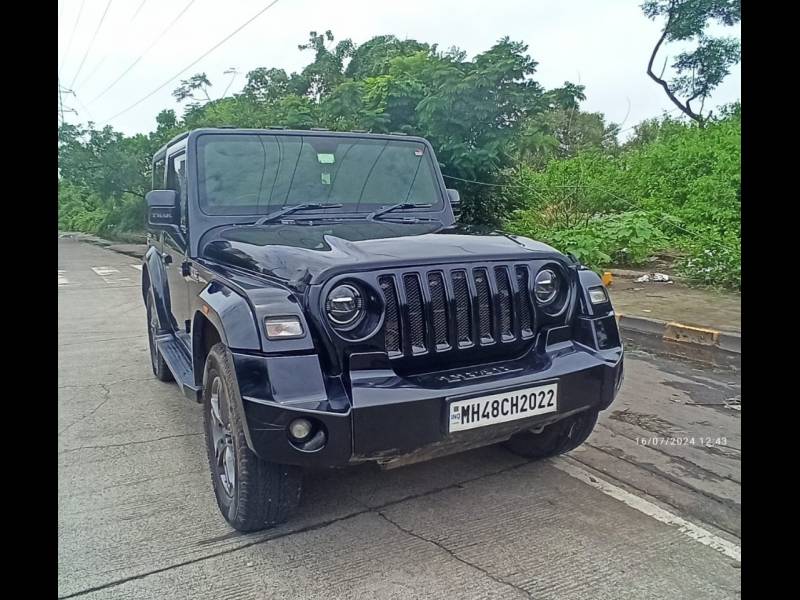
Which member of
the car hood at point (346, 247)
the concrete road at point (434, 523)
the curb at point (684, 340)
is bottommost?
the concrete road at point (434, 523)

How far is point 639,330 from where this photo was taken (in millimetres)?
6637

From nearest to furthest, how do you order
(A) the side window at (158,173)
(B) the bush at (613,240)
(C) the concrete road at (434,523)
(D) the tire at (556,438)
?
(C) the concrete road at (434,523) → (D) the tire at (556,438) → (A) the side window at (158,173) → (B) the bush at (613,240)

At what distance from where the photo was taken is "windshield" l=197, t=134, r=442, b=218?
12.1 feet

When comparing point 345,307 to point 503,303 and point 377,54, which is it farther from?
point 377,54

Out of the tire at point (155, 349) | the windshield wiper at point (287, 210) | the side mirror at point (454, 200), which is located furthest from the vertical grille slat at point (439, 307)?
the tire at point (155, 349)

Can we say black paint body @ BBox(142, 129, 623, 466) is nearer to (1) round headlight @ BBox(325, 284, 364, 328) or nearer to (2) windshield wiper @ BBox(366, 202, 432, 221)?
(1) round headlight @ BBox(325, 284, 364, 328)

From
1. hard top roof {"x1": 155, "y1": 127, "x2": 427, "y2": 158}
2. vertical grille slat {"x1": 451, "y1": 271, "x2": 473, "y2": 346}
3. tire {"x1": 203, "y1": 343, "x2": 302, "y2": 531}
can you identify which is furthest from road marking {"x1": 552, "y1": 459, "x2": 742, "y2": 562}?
hard top roof {"x1": 155, "y1": 127, "x2": 427, "y2": 158}

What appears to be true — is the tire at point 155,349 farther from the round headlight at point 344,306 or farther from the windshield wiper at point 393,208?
the round headlight at point 344,306

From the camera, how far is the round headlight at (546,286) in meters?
2.93

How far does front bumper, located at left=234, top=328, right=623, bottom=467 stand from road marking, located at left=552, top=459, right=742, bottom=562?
0.89 m

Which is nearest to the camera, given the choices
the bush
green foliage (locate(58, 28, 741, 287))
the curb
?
the curb
